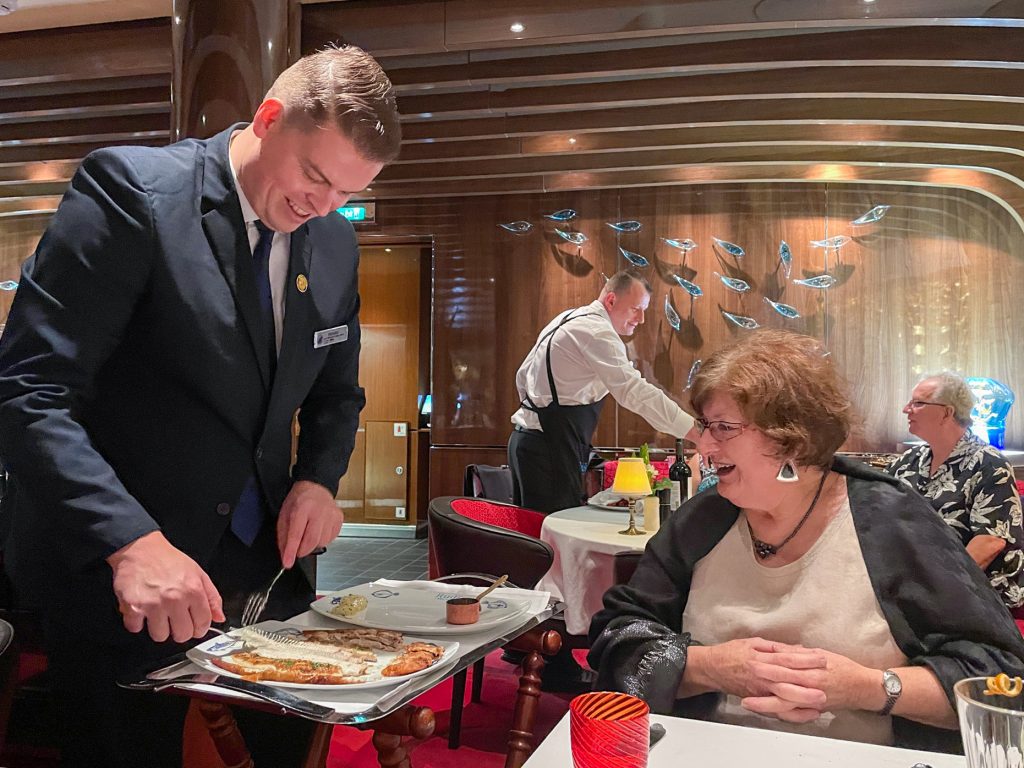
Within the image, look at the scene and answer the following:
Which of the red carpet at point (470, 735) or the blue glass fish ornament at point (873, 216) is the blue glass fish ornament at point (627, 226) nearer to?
the blue glass fish ornament at point (873, 216)

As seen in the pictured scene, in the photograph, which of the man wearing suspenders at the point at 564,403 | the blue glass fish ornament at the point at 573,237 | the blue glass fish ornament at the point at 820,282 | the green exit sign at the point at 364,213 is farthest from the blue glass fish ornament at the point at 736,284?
the green exit sign at the point at 364,213

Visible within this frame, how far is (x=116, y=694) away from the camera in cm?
131

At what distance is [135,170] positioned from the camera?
4.22 ft

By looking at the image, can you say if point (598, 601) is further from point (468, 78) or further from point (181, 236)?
point (468, 78)

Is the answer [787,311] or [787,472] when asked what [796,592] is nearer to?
[787,472]

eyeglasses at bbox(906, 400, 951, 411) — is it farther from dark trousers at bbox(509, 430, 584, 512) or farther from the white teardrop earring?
the white teardrop earring

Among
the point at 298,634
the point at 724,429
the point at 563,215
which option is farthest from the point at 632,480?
the point at 563,215

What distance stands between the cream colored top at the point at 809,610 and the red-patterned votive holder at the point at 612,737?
0.66 m

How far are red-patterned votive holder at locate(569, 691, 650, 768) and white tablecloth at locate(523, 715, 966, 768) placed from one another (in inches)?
5.9

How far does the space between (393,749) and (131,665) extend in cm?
50

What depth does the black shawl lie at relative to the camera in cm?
134

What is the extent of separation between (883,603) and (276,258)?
4.06ft

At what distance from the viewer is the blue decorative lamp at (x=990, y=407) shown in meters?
6.89

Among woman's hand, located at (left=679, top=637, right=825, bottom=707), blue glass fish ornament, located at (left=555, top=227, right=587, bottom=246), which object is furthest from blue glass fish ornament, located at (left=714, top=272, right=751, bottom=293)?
woman's hand, located at (left=679, top=637, right=825, bottom=707)
